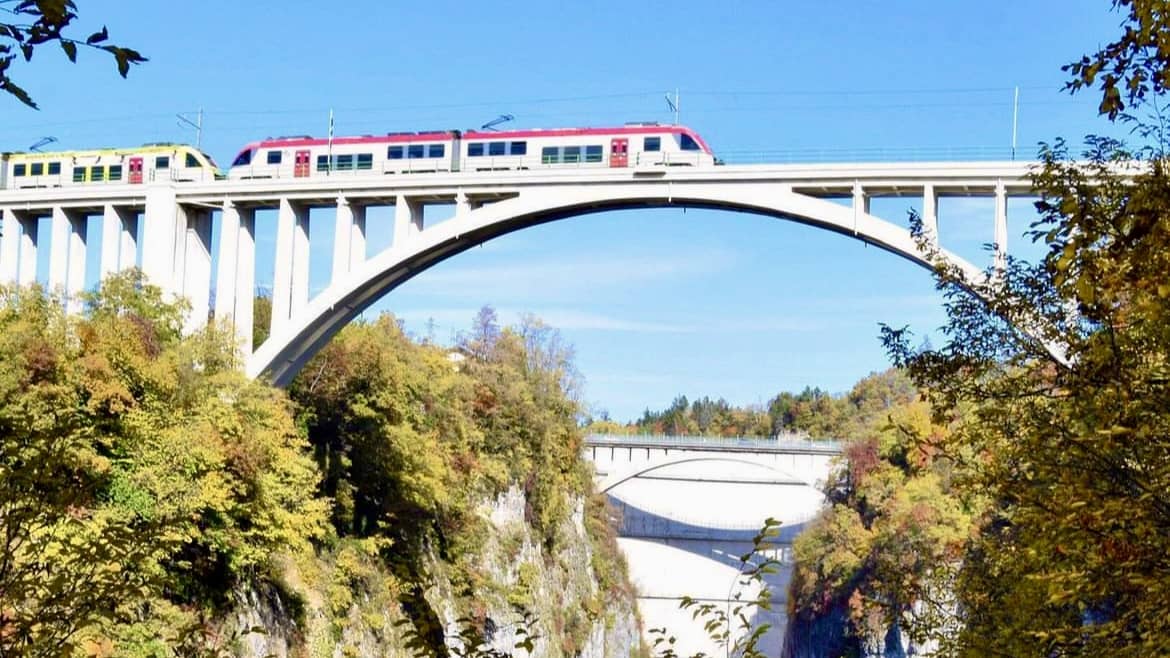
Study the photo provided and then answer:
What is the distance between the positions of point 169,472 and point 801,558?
37602 mm

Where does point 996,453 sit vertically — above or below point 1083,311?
below

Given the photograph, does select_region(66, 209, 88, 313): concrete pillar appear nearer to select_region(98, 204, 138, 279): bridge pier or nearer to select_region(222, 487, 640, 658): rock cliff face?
select_region(98, 204, 138, 279): bridge pier

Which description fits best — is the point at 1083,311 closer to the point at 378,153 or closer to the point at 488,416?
the point at 378,153

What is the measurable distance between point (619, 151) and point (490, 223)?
397 centimetres

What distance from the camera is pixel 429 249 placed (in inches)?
1008

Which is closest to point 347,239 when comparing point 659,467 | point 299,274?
point 299,274

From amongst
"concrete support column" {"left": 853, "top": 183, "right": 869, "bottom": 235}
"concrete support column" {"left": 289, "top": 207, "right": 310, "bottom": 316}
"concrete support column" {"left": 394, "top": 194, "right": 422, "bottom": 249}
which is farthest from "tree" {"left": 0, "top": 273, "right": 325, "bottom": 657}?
"concrete support column" {"left": 853, "top": 183, "right": 869, "bottom": 235}

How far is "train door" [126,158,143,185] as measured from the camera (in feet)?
96.0

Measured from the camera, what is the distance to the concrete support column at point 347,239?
2611 cm

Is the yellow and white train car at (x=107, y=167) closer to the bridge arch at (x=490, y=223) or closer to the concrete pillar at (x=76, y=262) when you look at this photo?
the concrete pillar at (x=76, y=262)

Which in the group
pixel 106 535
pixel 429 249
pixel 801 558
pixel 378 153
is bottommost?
pixel 801 558

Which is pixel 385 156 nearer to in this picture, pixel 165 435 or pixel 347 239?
pixel 347 239

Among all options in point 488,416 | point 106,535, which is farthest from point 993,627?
point 488,416

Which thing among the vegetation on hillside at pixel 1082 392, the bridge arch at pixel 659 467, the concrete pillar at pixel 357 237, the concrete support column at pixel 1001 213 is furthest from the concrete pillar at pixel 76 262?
the bridge arch at pixel 659 467
